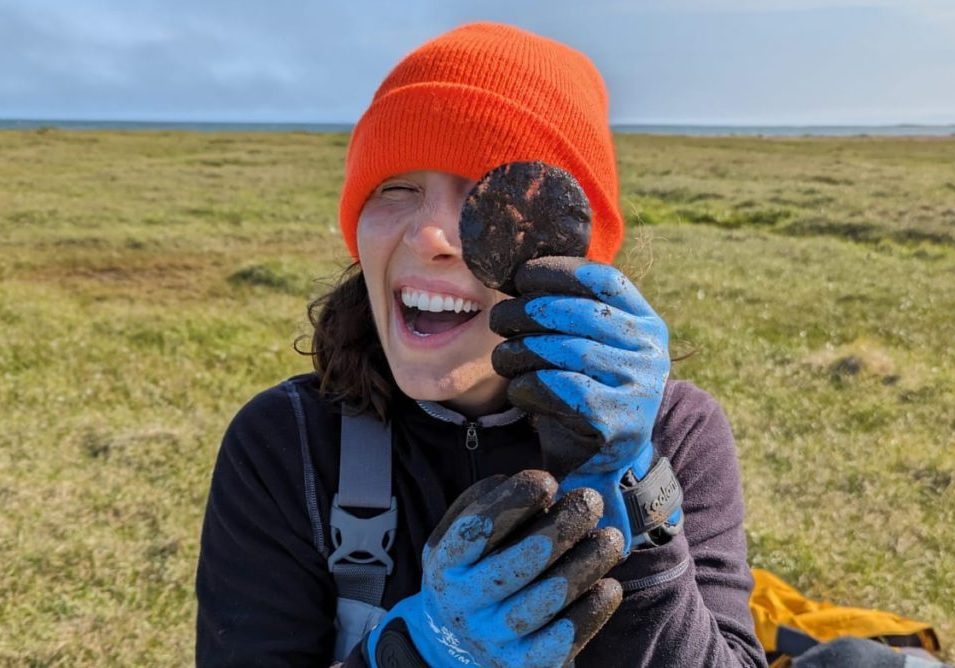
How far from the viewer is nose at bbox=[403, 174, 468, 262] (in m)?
2.05

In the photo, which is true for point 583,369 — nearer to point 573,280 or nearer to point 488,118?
point 573,280

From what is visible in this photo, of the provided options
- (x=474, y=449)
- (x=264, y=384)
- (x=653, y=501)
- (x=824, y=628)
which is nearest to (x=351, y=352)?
(x=474, y=449)

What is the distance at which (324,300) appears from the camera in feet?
9.53

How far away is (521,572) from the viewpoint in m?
→ 1.57

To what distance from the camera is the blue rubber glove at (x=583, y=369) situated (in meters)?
1.67

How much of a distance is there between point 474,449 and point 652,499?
0.73 m

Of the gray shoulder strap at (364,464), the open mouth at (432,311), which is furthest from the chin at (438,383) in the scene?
the gray shoulder strap at (364,464)

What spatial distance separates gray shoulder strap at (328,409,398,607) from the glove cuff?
0.74m

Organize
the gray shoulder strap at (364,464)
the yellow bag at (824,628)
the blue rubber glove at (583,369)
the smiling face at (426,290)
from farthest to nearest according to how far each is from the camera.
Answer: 1. the yellow bag at (824,628)
2. the gray shoulder strap at (364,464)
3. the smiling face at (426,290)
4. the blue rubber glove at (583,369)

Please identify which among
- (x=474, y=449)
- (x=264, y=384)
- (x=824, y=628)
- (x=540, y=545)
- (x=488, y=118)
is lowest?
(x=824, y=628)

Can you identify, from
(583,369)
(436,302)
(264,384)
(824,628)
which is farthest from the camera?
(264,384)

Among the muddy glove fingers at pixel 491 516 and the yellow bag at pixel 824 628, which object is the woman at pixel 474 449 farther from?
the yellow bag at pixel 824 628

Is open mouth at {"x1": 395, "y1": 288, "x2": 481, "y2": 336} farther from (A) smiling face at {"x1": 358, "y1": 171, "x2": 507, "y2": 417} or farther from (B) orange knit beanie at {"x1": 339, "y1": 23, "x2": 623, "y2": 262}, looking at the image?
(B) orange knit beanie at {"x1": 339, "y1": 23, "x2": 623, "y2": 262}

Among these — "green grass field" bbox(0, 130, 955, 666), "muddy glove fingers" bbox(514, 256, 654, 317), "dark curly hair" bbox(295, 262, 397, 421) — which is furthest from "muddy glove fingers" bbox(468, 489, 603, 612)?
"green grass field" bbox(0, 130, 955, 666)
